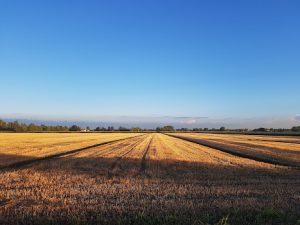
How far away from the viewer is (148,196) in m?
12.7

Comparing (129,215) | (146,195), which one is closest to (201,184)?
(146,195)

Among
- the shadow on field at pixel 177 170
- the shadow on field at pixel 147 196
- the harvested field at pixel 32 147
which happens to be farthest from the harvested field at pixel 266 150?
the harvested field at pixel 32 147

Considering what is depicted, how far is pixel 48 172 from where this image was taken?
19203mm

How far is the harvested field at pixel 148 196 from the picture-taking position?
32.6 ft

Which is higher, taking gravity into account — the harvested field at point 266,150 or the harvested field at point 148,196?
the harvested field at point 266,150

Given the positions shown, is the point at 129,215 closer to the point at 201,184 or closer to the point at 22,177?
the point at 201,184

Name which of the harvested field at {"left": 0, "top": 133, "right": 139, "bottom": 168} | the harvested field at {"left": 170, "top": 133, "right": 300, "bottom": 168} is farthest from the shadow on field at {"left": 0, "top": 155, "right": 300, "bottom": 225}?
the harvested field at {"left": 170, "top": 133, "right": 300, "bottom": 168}

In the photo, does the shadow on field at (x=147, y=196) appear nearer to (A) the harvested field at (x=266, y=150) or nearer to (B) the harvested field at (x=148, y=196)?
(B) the harvested field at (x=148, y=196)

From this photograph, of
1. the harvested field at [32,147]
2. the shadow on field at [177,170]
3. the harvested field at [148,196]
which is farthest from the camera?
the harvested field at [32,147]

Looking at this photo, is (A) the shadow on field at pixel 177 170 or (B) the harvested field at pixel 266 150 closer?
(A) the shadow on field at pixel 177 170

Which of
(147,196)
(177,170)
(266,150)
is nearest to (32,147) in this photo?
(266,150)

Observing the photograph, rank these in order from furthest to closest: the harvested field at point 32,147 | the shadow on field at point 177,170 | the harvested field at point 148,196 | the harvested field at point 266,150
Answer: the harvested field at point 266,150 → the harvested field at point 32,147 → the shadow on field at point 177,170 → the harvested field at point 148,196

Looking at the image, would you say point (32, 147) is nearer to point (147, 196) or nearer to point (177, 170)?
point (177, 170)

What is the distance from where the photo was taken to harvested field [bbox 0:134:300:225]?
32.6ft
